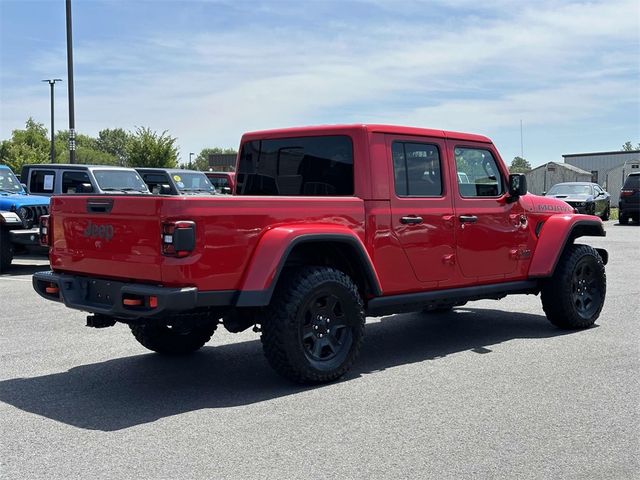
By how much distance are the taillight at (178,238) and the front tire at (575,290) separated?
4.22 m

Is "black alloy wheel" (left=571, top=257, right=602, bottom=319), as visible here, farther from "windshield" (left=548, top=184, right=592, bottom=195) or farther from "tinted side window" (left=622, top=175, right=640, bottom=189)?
"tinted side window" (left=622, top=175, right=640, bottom=189)

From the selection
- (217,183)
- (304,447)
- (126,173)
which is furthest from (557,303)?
(217,183)

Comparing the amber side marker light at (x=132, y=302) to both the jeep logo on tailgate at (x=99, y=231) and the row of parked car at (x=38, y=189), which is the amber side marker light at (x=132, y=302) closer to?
the jeep logo on tailgate at (x=99, y=231)

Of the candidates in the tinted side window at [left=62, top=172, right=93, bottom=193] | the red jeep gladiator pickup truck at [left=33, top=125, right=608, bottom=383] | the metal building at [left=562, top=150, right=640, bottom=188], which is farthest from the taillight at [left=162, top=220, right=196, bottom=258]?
the metal building at [left=562, top=150, right=640, bottom=188]

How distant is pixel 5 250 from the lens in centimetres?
1346

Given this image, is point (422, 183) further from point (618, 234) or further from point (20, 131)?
point (20, 131)

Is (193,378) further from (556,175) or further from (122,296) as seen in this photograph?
(556,175)

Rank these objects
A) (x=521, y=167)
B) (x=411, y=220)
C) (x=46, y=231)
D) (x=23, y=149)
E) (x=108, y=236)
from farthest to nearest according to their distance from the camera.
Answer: (x=521, y=167), (x=23, y=149), (x=411, y=220), (x=46, y=231), (x=108, y=236)

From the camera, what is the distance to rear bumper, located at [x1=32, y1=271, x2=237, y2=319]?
5.06 metres

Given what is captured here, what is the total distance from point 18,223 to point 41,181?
7.07 ft

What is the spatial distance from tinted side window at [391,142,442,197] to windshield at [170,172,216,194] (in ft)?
49.7

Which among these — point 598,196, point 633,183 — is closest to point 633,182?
point 633,183

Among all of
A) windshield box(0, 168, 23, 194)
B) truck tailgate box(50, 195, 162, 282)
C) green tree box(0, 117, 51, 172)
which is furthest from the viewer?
green tree box(0, 117, 51, 172)

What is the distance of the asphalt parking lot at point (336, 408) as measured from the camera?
4.14m
